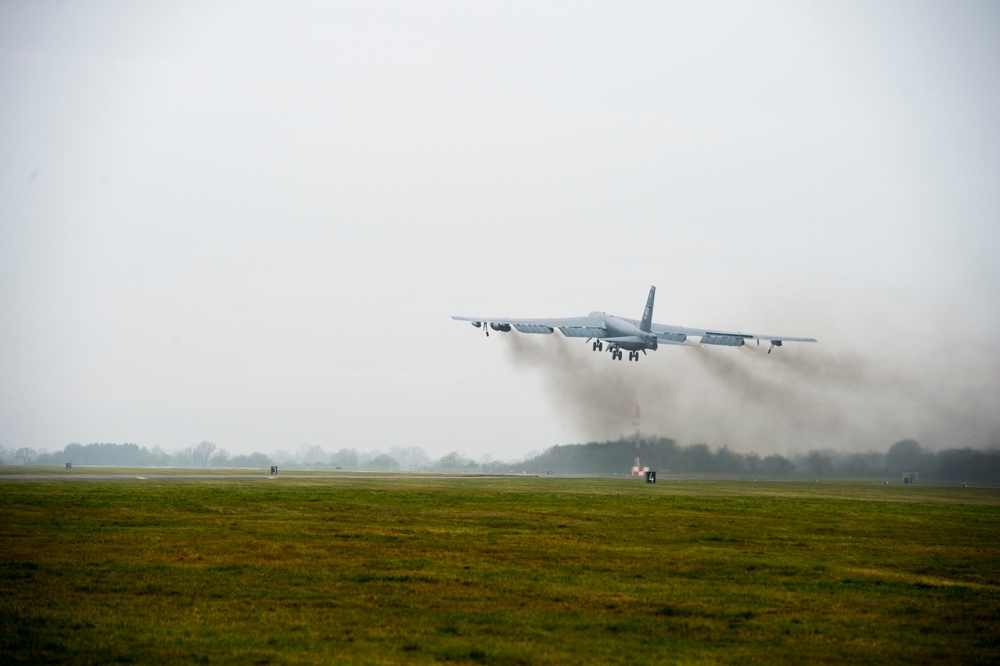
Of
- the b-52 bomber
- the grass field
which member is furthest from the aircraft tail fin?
the grass field

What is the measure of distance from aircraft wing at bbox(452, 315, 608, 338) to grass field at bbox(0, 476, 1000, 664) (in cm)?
5263

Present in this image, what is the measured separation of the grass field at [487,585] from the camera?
16.6m

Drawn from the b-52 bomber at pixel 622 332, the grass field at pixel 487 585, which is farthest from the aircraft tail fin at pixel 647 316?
the grass field at pixel 487 585

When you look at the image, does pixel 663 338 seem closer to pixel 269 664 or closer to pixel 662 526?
pixel 662 526

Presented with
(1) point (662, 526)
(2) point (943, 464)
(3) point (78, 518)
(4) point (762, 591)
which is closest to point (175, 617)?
(4) point (762, 591)

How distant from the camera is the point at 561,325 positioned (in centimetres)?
9688

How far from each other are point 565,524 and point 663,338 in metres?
57.5

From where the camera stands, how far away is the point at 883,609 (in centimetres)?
2058

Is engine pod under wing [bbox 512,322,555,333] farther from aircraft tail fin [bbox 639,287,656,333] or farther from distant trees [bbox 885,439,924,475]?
distant trees [bbox 885,439,924,475]

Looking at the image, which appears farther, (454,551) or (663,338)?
(663,338)

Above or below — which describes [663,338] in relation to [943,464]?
above

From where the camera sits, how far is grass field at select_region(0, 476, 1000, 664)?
1661cm

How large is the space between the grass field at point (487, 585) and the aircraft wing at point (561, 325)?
52629 mm

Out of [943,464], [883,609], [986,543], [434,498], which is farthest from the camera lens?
[943,464]
